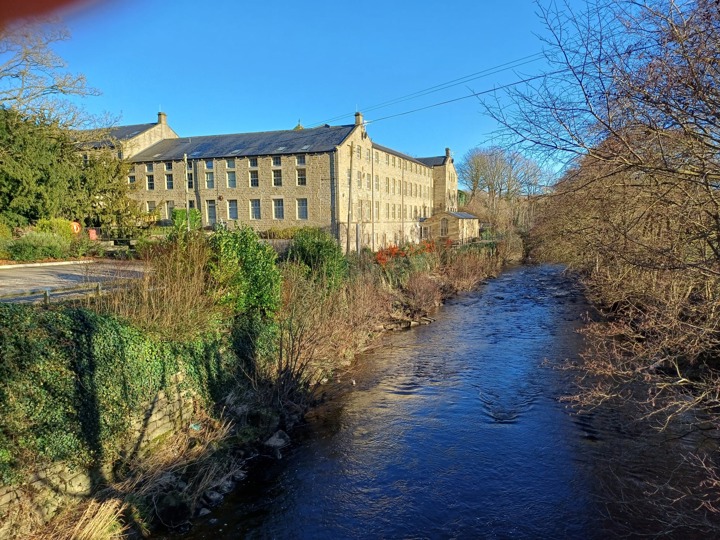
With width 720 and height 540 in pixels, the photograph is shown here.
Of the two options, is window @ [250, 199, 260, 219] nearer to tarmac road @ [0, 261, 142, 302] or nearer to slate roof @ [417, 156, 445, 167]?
tarmac road @ [0, 261, 142, 302]

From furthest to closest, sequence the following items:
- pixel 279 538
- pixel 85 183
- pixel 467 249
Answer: pixel 467 249 < pixel 85 183 < pixel 279 538

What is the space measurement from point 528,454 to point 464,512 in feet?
6.60

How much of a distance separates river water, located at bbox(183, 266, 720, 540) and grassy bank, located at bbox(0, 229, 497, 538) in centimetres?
78

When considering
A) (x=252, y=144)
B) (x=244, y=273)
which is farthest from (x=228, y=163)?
(x=244, y=273)

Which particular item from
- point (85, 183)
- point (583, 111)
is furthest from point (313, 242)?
point (85, 183)

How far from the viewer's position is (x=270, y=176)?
3944 cm

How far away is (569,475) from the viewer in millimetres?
7234

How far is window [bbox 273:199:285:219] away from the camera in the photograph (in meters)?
40.1

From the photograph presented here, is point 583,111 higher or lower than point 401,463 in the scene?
higher

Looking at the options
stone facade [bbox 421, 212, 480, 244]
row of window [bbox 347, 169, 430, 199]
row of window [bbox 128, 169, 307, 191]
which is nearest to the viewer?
row of window [bbox 128, 169, 307, 191]

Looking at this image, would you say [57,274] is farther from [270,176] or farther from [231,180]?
[231,180]

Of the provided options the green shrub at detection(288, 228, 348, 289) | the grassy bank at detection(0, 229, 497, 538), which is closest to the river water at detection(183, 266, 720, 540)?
the grassy bank at detection(0, 229, 497, 538)

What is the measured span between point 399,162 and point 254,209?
59.2 feet

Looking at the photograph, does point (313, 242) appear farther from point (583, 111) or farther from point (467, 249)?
point (467, 249)
